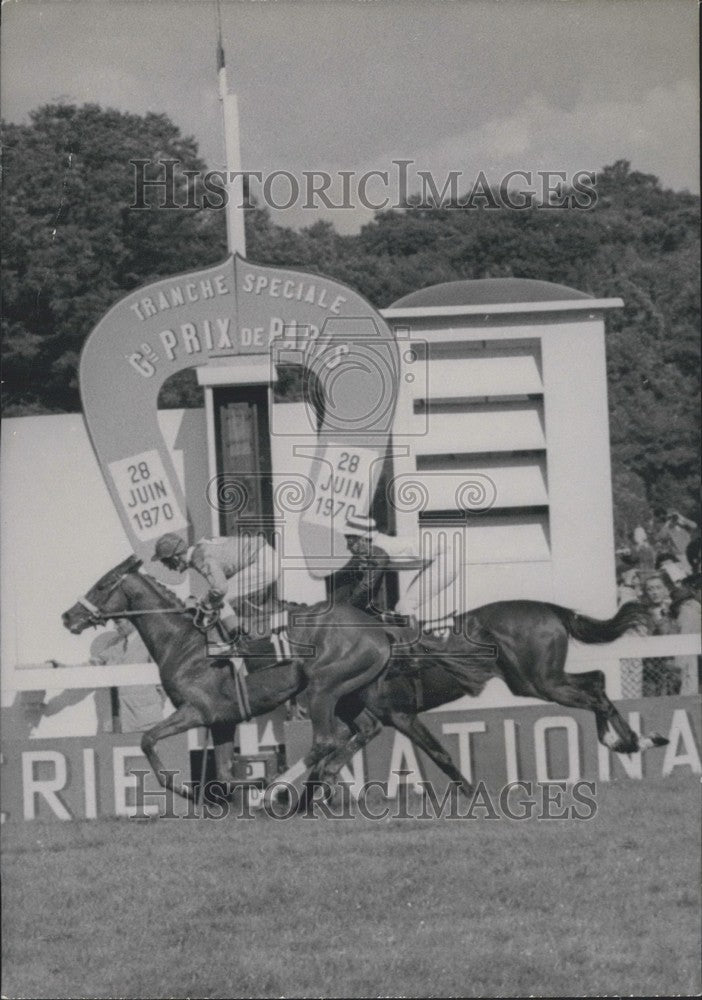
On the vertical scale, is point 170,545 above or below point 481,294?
below

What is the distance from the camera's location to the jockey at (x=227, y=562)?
4.77 metres

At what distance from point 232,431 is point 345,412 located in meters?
0.32

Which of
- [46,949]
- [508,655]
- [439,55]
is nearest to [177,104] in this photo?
[439,55]

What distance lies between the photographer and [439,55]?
4.69 meters

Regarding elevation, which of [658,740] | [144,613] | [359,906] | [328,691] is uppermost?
[144,613]

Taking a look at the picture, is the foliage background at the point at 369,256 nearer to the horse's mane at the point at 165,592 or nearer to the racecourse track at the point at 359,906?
the horse's mane at the point at 165,592

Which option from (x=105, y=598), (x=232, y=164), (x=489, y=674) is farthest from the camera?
(x=489, y=674)

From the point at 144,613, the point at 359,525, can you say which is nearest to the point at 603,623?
the point at 359,525

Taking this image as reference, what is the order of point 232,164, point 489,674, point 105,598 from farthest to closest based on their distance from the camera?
point 489,674
point 105,598
point 232,164

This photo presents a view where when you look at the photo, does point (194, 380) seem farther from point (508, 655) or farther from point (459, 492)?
point (508, 655)

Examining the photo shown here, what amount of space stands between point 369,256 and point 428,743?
4.62 feet

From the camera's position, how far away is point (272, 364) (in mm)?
4754

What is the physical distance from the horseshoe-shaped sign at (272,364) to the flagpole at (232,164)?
62 millimetres

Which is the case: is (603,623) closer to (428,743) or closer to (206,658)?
(428,743)
